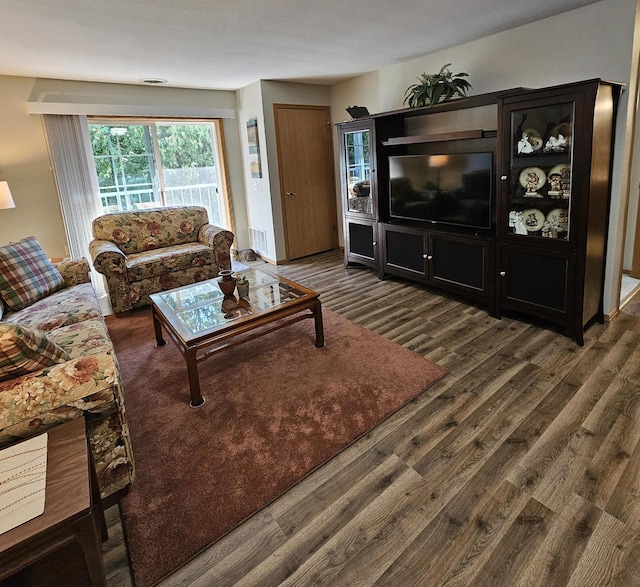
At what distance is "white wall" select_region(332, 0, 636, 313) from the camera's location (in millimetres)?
2729

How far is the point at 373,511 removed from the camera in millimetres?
1594

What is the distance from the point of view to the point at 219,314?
2.62 metres

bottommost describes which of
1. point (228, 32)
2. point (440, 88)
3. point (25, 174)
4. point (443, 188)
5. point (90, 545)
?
point (90, 545)

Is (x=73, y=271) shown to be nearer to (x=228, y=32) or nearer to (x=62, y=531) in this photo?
(x=228, y=32)

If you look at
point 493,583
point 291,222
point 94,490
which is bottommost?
point 493,583

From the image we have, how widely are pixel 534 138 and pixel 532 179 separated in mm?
279

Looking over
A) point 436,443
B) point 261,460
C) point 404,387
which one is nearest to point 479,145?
point 404,387

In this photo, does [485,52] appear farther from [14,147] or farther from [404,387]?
[14,147]

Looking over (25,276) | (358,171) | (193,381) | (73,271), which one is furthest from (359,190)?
(25,276)

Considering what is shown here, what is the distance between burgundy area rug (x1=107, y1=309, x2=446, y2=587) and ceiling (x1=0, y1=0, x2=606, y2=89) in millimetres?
2283

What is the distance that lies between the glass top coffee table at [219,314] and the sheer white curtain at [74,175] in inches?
88.7

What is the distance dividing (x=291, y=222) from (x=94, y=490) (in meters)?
4.40

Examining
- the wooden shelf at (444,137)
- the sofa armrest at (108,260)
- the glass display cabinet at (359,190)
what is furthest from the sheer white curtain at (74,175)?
the wooden shelf at (444,137)

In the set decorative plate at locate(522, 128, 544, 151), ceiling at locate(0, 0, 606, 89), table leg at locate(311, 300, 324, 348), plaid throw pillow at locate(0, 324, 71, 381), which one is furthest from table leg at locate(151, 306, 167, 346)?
decorative plate at locate(522, 128, 544, 151)
